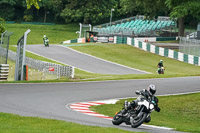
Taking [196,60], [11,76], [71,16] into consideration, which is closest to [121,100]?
[11,76]

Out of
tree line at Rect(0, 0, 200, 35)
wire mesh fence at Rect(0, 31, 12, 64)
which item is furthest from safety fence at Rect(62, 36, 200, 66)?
wire mesh fence at Rect(0, 31, 12, 64)

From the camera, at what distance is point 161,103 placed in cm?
2184

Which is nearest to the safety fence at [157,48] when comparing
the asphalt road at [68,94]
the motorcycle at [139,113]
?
the asphalt road at [68,94]

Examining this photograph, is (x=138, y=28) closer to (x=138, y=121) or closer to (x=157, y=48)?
(x=157, y=48)

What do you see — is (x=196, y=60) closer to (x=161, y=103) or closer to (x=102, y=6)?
(x=161, y=103)

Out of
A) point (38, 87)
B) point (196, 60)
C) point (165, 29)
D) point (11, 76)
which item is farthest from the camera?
point (165, 29)

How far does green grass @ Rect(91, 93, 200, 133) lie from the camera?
727 inches

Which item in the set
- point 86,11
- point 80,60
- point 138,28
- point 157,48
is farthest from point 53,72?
point 86,11

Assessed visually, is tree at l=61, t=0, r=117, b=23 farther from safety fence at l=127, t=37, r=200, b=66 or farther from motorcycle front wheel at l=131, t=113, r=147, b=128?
motorcycle front wheel at l=131, t=113, r=147, b=128

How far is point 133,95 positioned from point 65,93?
125 inches

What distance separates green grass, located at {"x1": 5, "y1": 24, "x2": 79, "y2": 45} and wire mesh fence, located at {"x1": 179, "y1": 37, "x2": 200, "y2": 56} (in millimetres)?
32329

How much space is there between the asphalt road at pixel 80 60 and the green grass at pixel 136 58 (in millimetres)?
1503

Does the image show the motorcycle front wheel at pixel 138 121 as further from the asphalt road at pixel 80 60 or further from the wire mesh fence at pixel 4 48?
the asphalt road at pixel 80 60

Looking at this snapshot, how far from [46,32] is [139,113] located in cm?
7341
